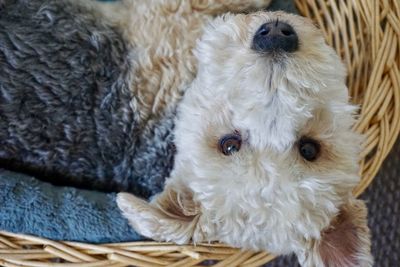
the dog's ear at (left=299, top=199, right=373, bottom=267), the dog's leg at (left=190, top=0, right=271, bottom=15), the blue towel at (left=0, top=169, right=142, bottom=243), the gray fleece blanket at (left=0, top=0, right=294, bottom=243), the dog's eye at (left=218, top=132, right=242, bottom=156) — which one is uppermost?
the dog's leg at (left=190, top=0, right=271, bottom=15)

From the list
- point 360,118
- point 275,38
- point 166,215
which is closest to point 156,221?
point 166,215

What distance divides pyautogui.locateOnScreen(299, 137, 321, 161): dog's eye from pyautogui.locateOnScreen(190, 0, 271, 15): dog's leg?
0.45 meters

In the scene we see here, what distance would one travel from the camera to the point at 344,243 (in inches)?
43.9

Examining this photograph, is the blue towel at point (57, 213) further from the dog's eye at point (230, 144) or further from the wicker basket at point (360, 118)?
the dog's eye at point (230, 144)

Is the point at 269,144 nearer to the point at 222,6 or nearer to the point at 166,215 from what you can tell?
the point at 166,215

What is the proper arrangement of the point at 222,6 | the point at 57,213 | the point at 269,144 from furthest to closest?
the point at 222,6, the point at 57,213, the point at 269,144

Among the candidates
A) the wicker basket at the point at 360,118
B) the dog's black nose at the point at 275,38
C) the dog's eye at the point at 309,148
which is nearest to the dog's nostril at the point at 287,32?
the dog's black nose at the point at 275,38

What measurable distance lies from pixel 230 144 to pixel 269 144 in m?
0.08

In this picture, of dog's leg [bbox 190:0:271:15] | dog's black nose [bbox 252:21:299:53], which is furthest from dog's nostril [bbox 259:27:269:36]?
dog's leg [bbox 190:0:271:15]

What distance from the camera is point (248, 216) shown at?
3.54ft

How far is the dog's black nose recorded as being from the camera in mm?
1075

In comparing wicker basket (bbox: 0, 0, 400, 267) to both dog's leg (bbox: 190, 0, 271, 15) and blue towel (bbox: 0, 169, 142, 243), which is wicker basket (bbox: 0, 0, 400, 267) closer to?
blue towel (bbox: 0, 169, 142, 243)

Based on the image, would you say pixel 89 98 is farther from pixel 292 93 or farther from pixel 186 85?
pixel 292 93

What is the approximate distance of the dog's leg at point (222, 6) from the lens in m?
1.39
